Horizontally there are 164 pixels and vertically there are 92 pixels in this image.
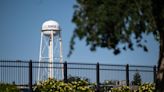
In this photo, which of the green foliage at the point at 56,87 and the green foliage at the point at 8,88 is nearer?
the green foliage at the point at 8,88

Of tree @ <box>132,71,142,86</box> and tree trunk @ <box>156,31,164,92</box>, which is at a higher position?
tree trunk @ <box>156,31,164,92</box>

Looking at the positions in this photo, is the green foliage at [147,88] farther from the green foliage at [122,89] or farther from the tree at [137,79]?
the tree at [137,79]

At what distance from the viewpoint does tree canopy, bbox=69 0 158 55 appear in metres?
12.4

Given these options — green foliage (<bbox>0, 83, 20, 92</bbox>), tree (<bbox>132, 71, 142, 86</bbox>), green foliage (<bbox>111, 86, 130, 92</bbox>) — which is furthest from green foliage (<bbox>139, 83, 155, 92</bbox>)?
green foliage (<bbox>0, 83, 20, 92</bbox>)

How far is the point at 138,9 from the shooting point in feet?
40.9

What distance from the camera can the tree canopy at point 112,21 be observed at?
12445 mm

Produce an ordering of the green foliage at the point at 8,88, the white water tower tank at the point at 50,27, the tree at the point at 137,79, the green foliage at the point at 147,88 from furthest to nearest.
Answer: the white water tower tank at the point at 50,27, the tree at the point at 137,79, the green foliage at the point at 147,88, the green foliage at the point at 8,88

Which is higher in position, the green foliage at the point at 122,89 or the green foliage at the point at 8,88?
the green foliage at the point at 8,88

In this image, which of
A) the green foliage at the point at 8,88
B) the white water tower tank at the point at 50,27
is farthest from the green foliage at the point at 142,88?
the white water tower tank at the point at 50,27

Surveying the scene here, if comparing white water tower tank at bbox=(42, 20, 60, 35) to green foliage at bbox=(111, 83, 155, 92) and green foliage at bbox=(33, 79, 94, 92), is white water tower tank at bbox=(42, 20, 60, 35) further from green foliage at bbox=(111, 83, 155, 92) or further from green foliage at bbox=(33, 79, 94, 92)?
green foliage at bbox=(33, 79, 94, 92)

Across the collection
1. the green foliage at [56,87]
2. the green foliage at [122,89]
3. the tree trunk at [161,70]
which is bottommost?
the green foliage at [122,89]

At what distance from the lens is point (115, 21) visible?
40.6ft

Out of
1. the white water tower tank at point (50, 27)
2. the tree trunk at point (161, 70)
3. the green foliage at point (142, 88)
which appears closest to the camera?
the tree trunk at point (161, 70)

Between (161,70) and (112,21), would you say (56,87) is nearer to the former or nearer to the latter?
(161,70)
